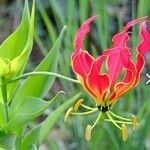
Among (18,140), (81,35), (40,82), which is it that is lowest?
(18,140)

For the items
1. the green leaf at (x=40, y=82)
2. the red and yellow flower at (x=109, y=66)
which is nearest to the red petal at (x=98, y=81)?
the red and yellow flower at (x=109, y=66)

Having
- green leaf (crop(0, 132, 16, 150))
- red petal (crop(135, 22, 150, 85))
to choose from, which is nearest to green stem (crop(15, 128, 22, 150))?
green leaf (crop(0, 132, 16, 150))

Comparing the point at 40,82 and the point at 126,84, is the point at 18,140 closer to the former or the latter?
the point at 40,82

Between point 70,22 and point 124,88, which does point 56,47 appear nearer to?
point 124,88

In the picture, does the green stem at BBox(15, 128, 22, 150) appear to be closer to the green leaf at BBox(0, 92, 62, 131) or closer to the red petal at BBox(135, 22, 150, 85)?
the green leaf at BBox(0, 92, 62, 131)

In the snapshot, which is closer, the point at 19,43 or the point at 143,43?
the point at 143,43

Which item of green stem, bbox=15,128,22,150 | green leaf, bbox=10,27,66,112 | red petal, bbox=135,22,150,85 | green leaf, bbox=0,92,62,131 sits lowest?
green stem, bbox=15,128,22,150

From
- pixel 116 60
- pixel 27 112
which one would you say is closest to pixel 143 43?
pixel 116 60

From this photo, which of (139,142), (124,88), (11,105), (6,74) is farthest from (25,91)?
(139,142)

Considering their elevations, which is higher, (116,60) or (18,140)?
(116,60)
